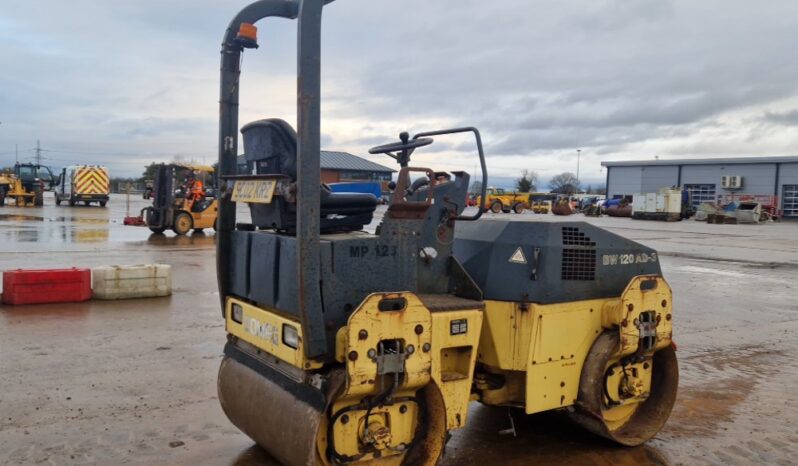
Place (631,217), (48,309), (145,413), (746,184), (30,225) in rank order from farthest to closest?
(746,184) < (631,217) < (30,225) < (48,309) < (145,413)

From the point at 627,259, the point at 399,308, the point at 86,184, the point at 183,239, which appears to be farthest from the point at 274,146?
the point at 86,184

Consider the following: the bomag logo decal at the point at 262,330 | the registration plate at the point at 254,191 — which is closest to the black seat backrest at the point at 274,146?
the registration plate at the point at 254,191

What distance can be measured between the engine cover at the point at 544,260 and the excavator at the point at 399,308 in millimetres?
11

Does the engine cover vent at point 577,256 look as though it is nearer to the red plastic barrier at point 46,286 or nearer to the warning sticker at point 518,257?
the warning sticker at point 518,257

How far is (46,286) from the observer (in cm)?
857

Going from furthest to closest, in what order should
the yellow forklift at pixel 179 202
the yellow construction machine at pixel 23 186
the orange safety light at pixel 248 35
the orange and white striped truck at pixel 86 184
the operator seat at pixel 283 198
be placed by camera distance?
the orange and white striped truck at pixel 86 184
the yellow construction machine at pixel 23 186
the yellow forklift at pixel 179 202
the orange safety light at pixel 248 35
the operator seat at pixel 283 198

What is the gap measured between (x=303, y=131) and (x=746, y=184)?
2441 inches

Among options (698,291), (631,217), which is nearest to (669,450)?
(698,291)

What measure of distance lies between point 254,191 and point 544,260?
1780mm

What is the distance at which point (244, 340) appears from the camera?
13.2 ft

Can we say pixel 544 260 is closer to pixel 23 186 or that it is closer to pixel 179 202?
pixel 179 202

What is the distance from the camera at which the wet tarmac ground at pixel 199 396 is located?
430 cm

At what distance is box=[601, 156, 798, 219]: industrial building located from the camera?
54.6 metres

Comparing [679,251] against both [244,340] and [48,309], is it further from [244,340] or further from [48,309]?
[244,340]
